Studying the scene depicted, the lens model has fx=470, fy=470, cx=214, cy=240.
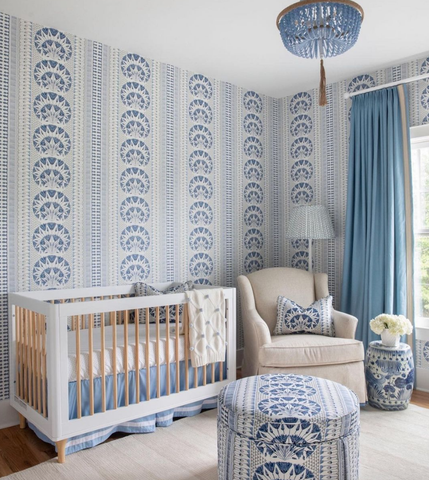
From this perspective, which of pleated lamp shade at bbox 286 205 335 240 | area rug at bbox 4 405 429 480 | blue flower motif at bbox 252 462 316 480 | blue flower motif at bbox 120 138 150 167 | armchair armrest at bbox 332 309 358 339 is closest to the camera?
blue flower motif at bbox 252 462 316 480

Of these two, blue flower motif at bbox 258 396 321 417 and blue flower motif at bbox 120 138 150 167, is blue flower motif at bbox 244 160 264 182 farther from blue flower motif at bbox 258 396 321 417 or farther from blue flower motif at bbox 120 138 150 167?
blue flower motif at bbox 258 396 321 417

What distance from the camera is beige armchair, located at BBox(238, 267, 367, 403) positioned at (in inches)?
117

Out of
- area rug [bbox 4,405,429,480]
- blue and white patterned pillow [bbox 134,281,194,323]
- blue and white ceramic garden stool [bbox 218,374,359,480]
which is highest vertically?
blue and white patterned pillow [bbox 134,281,194,323]

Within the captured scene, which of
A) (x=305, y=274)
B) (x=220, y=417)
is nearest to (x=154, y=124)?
(x=305, y=274)

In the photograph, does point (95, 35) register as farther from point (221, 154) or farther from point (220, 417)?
point (220, 417)

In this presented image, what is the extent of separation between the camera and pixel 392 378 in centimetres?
302

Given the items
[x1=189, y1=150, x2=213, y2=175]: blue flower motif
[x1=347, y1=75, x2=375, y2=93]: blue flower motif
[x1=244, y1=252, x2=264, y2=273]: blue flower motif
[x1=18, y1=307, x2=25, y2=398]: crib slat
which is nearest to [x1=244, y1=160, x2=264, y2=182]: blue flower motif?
[x1=189, y1=150, x2=213, y2=175]: blue flower motif

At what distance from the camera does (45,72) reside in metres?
2.94

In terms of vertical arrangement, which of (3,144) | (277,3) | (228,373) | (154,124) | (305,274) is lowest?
(228,373)

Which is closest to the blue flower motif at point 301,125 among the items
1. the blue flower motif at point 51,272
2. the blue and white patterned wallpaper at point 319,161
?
the blue and white patterned wallpaper at point 319,161

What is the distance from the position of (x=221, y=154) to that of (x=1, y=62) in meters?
1.81

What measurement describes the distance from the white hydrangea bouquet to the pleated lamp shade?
0.86m

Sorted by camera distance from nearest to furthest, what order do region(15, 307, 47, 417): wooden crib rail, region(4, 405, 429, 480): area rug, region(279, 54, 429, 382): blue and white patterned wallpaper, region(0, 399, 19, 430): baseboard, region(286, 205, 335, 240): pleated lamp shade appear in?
region(4, 405, 429, 480): area rug < region(15, 307, 47, 417): wooden crib rail < region(0, 399, 19, 430): baseboard < region(286, 205, 335, 240): pleated lamp shade < region(279, 54, 429, 382): blue and white patterned wallpaper

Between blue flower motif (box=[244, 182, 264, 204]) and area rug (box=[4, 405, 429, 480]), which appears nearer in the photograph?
area rug (box=[4, 405, 429, 480])
